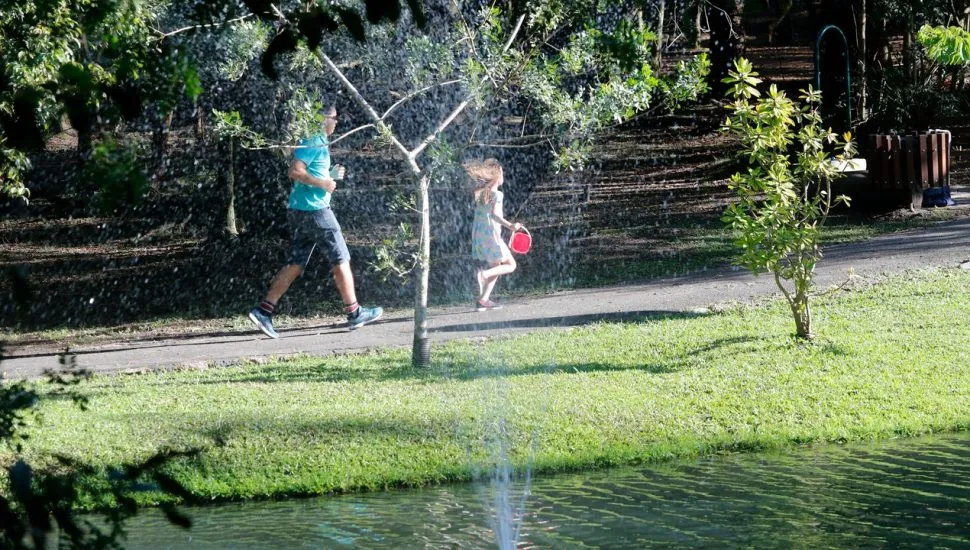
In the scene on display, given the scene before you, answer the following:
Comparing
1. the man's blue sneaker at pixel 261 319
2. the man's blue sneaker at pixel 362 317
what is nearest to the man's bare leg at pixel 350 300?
the man's blue sneaker at pixel 362 317

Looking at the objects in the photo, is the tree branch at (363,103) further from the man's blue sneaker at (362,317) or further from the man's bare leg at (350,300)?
the man's blue sneaker at (362,317)

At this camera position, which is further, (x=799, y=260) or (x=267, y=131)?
(x=267, y=131)

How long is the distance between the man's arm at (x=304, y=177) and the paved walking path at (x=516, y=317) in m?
1.48

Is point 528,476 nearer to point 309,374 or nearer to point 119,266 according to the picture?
point 309,374

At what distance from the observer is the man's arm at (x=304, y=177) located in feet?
33.5

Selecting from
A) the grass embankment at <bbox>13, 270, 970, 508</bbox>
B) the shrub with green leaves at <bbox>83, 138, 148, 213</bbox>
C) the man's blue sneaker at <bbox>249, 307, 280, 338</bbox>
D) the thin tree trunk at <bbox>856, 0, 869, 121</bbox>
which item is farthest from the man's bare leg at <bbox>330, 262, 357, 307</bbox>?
the thin tree trunk at <bbox>856, 0, 869, 121</bbox>

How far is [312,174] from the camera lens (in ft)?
34.1

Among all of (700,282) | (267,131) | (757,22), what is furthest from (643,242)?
(757,22)

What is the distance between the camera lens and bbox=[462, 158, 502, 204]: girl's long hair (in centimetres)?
1166

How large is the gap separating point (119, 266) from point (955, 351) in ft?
44.6

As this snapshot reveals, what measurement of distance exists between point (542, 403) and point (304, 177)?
3.12 meters

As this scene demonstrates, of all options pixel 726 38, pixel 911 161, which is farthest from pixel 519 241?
pixel 726 38

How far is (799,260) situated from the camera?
380 inches

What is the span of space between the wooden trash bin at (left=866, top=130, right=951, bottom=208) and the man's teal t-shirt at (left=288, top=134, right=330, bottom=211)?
8.60 metres
